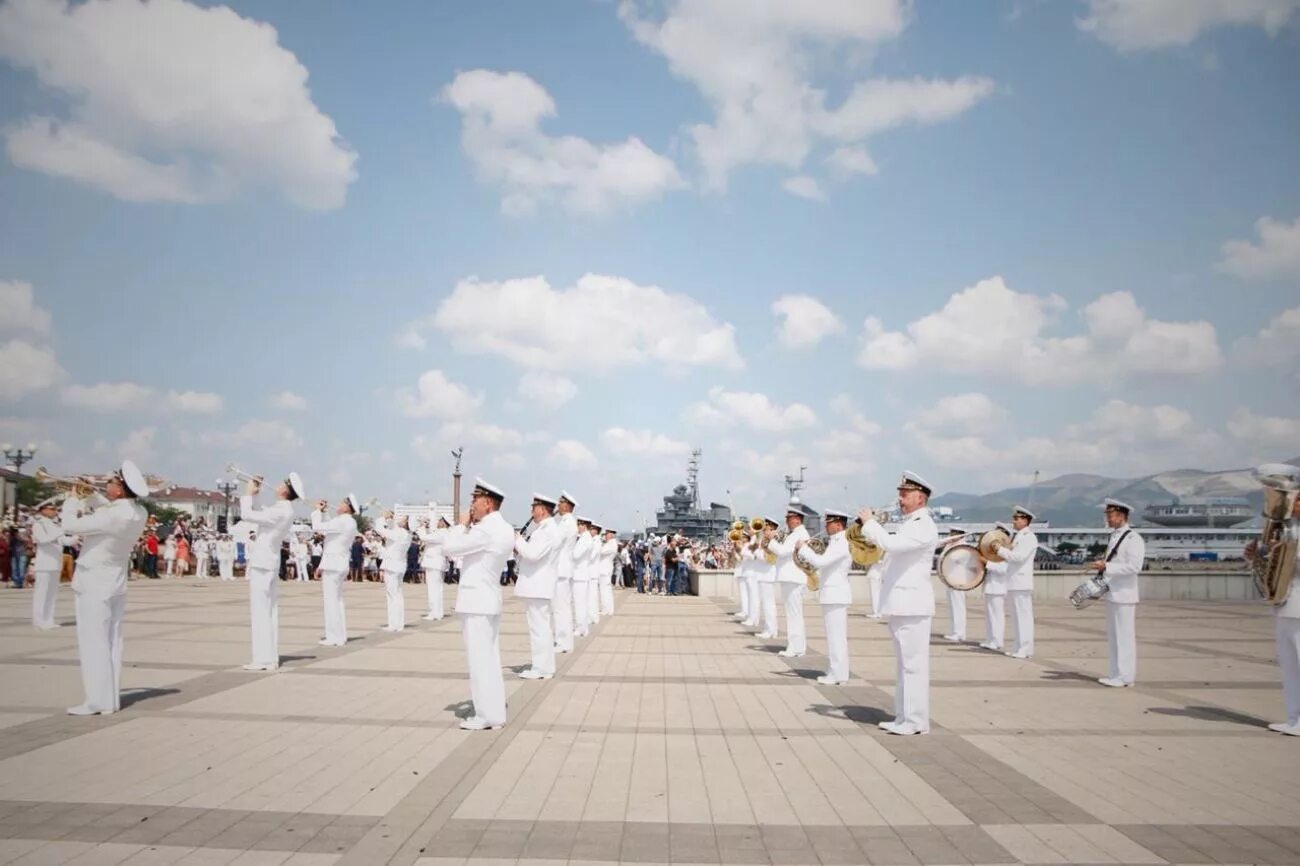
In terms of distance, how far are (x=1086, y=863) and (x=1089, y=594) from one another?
852 centimetres

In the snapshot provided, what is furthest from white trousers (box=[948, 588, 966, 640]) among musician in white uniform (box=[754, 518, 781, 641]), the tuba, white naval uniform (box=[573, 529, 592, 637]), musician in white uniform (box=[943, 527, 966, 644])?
the tuba

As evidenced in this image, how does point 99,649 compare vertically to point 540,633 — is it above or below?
above

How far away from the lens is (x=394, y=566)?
17.1m

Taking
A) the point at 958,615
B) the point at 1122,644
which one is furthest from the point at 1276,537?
the point at 958,615

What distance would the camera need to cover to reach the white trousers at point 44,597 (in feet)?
51.2

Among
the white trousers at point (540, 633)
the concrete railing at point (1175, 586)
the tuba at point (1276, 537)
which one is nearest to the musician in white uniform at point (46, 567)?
the white trousers at point (540, 633)

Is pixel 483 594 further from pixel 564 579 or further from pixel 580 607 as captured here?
pixel 580 607

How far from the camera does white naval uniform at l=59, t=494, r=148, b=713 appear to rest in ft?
27.7

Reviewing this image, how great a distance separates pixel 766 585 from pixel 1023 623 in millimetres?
4921

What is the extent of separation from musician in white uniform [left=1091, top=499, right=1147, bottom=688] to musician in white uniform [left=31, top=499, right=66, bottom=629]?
17221 mm

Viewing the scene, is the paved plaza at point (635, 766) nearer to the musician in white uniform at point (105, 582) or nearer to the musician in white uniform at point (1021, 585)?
the musician in white uniform at point (105, 582)

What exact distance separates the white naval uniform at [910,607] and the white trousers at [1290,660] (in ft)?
12.3

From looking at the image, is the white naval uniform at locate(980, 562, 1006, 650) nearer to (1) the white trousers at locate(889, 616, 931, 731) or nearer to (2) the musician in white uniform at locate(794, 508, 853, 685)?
(2) the musician in white uniform at locate(794, 508, 853, 685)

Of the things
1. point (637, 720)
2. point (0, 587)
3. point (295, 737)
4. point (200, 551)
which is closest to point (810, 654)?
point (637, 720)
